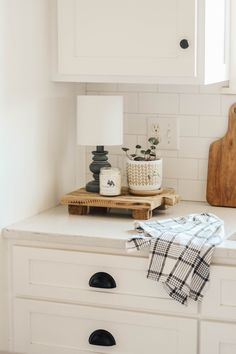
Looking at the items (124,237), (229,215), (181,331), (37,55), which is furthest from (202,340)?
(37,55)

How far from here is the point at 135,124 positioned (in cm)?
314

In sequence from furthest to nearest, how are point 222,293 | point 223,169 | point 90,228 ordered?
point 223,169 → point 90,228 → point 222,293

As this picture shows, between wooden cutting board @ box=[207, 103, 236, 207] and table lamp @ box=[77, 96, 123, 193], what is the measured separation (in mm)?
381

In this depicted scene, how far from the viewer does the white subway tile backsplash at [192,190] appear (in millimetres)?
3096

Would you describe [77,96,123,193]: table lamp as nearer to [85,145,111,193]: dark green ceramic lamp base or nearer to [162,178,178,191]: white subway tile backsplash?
[85,145,111,193]: dark green ceramic lamp base

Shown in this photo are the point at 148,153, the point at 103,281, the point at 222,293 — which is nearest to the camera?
the point at 222,293

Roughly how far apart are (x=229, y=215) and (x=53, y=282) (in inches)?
26.9

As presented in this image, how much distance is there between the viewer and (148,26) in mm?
2697

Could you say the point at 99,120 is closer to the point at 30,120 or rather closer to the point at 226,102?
the point at 30,120

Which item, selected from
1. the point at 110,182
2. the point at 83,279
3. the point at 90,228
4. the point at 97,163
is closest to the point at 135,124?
the point at 97,163

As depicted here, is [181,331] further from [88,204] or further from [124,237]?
[88,204]

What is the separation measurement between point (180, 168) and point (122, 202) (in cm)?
43

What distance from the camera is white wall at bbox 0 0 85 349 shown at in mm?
2613

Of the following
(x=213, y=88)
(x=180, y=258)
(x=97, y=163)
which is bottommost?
(x=180, y=258)
